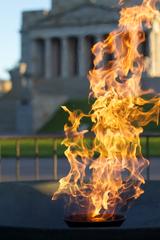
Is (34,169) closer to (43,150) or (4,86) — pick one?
(43,150)

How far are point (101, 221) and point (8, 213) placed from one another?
122 centimetres

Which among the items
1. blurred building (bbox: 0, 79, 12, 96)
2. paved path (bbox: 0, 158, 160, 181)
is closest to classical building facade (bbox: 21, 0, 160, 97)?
blurred building (bbox: 0, 79, 12, 96)

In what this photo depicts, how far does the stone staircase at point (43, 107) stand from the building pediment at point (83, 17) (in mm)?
18825

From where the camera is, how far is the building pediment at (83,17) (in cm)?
7644

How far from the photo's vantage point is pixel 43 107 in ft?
193

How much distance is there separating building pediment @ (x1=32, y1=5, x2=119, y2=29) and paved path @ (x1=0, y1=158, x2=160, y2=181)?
52.8 m

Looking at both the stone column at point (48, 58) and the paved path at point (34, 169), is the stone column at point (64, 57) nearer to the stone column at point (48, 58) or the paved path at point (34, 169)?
the stone column at point (48, 58)

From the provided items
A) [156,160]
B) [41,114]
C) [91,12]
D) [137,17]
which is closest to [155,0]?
[137,17]

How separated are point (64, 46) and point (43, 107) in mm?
21678

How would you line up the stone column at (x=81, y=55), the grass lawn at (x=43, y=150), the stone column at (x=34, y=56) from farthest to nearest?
the stone column at (x=34, y=56) < the stone column at (x=81, y=55) < the grass lawn at (x=43, y=150)

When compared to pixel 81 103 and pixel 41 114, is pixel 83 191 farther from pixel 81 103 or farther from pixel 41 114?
pixel 41 114

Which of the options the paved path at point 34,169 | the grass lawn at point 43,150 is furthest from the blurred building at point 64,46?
the paved path at point 34,169

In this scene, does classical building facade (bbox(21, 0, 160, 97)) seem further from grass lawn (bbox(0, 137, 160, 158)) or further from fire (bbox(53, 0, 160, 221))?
fire (bbox(53, 0, 160, 221))

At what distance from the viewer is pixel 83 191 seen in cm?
791
